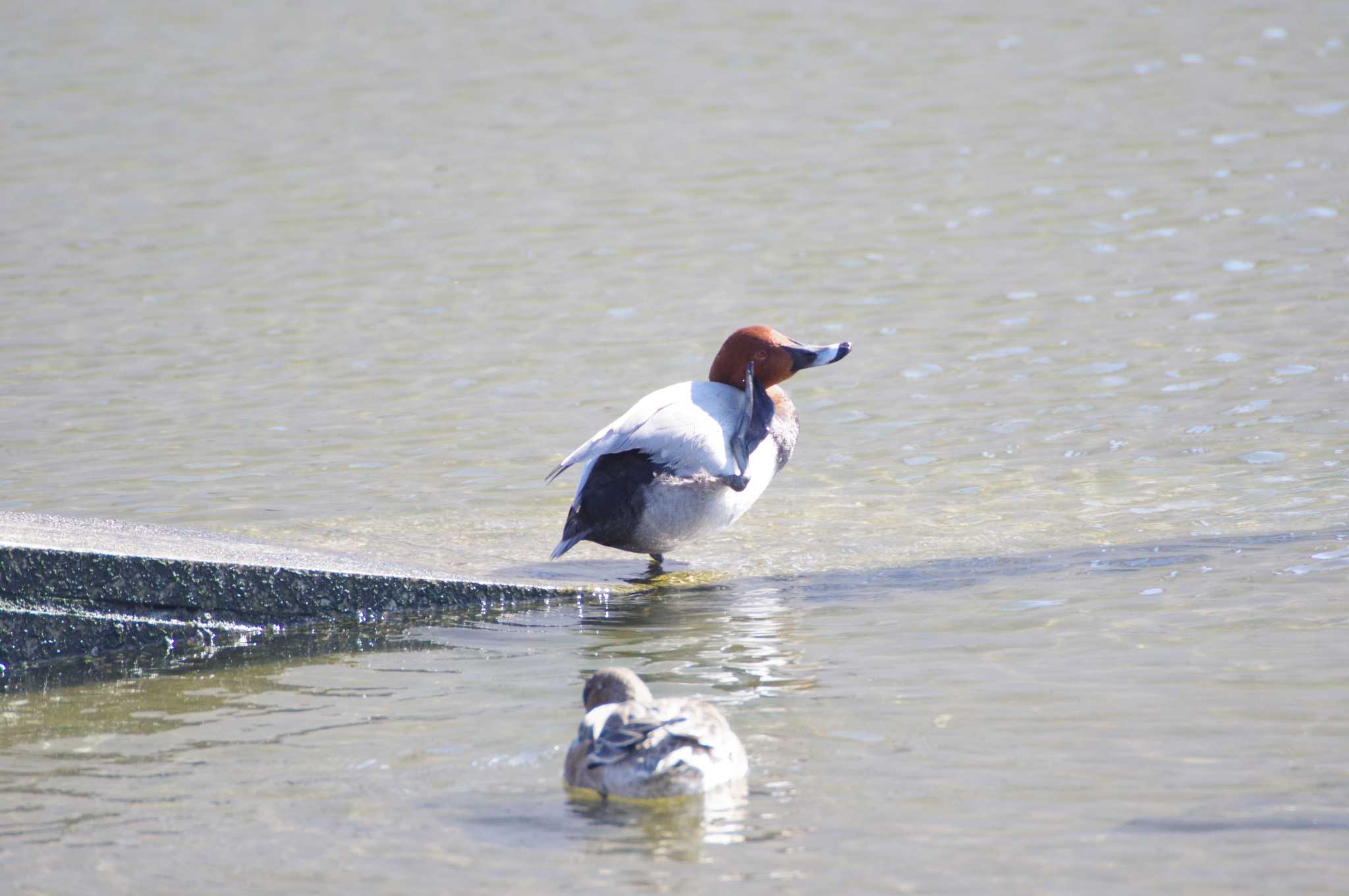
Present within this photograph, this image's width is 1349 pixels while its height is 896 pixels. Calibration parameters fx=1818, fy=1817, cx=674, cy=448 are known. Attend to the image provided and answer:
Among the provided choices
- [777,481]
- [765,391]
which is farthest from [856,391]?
[765,391]

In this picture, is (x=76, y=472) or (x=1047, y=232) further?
(x=1047, y=232)

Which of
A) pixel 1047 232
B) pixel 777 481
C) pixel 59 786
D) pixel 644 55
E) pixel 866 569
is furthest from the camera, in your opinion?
pixel 644 55

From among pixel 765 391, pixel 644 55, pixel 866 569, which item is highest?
pixel 644 55

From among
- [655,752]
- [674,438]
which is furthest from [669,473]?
[655,752]

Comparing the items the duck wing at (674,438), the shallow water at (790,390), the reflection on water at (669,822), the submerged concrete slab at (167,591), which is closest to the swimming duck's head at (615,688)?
the shallow water at (790,390)

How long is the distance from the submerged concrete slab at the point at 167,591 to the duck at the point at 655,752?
2.02 meters

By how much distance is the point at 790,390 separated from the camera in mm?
10578

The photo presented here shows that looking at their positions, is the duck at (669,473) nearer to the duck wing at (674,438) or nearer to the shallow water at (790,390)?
the duck wing at (674,438)

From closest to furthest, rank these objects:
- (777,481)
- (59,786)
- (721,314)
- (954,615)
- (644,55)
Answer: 1. (59,786)
2. (954,615)
3. (777,481)
4. (721,314)
5. (644,55)

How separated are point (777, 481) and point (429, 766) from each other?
4.01 m

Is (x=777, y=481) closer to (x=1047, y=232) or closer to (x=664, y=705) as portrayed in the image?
(x=664, y=705)

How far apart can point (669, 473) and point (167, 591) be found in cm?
187

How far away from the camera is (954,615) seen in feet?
20.2

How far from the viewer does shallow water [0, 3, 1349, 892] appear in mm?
4449
